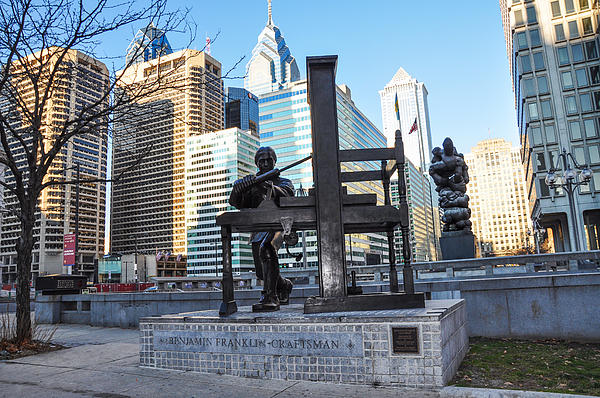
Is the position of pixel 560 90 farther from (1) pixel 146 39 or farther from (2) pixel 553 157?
(1) pixel 146 39

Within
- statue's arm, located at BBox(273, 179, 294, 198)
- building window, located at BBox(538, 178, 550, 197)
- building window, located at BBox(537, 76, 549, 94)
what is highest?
building window, located at BBox(537, 76, 549, 94)

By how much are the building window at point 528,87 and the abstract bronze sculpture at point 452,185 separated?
39.0m

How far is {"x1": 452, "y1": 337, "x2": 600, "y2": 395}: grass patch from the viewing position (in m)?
4.92

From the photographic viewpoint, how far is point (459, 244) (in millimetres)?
19328

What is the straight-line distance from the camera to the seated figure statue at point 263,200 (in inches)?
261

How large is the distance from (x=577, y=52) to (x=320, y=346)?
2306 inches

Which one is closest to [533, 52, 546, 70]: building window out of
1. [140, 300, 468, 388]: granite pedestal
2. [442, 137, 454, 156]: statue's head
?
[442, 137, 454, 156]: statue's head

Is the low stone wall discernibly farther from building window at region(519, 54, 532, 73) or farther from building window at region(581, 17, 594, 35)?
building window at region(581, 17, 594, 35)

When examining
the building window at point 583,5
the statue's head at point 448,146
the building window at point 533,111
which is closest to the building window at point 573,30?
the building window at point 583,5

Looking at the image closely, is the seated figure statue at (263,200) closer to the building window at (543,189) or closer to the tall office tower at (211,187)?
the building window at (543,189)

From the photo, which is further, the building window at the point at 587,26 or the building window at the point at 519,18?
the building window at the point at 519,18

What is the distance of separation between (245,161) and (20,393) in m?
149

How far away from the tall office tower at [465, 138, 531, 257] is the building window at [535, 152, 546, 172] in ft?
432

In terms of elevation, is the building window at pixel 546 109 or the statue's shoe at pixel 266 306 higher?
the building window at pixel 546 109
